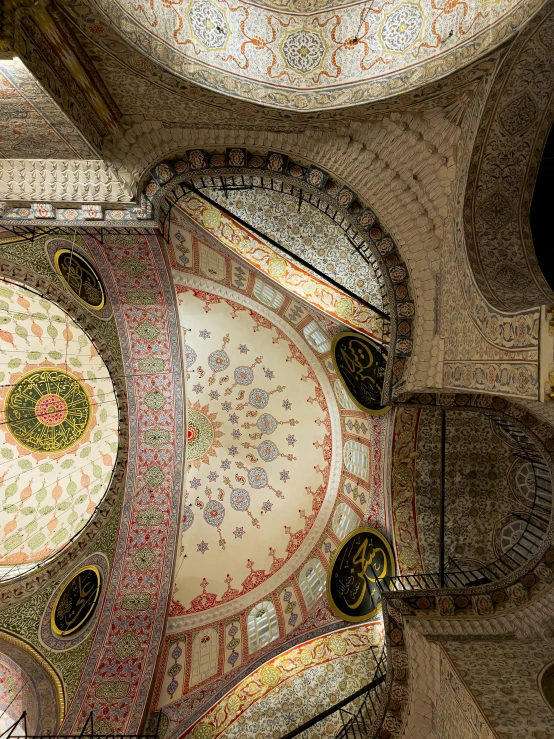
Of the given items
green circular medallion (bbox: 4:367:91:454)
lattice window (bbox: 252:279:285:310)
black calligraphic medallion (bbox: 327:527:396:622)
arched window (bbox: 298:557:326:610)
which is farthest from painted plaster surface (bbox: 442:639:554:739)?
green circular medallion (bbox: 4:367:91:454)

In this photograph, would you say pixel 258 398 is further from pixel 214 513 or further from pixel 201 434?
pixel 214 513

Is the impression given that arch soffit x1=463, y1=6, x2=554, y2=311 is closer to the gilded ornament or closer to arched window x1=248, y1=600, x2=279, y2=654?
arched window x1=248, y1=600, x2=279, y2=654

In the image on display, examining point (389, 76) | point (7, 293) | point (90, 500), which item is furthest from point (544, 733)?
point (7, 293)

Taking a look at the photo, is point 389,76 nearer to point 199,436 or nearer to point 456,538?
point 199,436

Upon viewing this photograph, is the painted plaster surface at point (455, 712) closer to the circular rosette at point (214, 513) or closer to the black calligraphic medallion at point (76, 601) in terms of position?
the circular rosette at point (214, 513)

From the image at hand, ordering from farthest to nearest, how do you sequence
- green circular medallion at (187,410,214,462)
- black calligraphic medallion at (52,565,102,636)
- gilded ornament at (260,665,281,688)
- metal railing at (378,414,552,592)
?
green circular medallion at (187,410,214,462) → gilded ornament at (260,665,281,688) → black calligraphic medallion at (52,565,102,636) → metal railing at (378,414,552,592)

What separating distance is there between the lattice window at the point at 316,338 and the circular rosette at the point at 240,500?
3.12m

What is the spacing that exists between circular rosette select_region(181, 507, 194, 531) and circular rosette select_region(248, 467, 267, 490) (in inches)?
48.2

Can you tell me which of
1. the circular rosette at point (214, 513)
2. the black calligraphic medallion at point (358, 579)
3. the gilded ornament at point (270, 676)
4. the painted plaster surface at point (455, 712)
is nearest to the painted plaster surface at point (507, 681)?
the painted plaster surface at point (455, 712)

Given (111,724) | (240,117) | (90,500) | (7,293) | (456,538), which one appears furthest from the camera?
(90,500)

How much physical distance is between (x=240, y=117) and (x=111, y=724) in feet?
27.4

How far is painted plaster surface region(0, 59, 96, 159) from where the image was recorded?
312cm

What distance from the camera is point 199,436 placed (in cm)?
748

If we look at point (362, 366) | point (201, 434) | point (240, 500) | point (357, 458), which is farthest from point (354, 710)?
point (362, 366)
